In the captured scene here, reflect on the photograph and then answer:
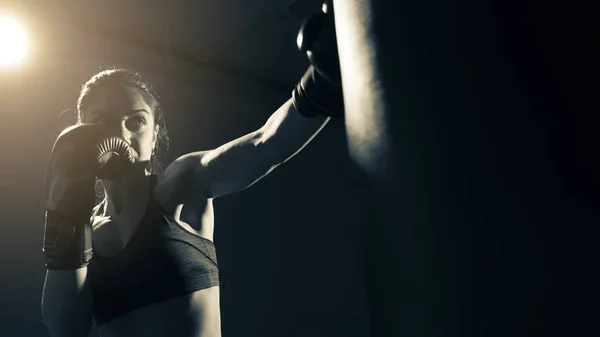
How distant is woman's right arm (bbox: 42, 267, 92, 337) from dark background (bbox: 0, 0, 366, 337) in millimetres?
1333

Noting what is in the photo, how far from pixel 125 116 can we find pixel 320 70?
83 centimetres

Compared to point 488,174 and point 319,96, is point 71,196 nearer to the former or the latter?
point 319,96

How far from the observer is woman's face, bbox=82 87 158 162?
1479 millimetres

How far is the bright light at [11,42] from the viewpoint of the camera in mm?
3145

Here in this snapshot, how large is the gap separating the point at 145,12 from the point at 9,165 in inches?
49.9

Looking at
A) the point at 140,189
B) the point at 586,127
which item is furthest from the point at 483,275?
the point at 140,189

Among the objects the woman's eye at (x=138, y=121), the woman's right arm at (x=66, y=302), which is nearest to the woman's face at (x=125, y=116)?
the woman's eye at (x=138, y=121)

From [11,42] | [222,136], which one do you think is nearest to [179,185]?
[11,42]

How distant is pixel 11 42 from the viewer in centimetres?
319

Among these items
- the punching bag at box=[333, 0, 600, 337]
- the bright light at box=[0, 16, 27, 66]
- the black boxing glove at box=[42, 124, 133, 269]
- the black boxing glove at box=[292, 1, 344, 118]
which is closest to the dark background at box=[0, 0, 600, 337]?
the punching bag at box=[333, 0, 600, 337]

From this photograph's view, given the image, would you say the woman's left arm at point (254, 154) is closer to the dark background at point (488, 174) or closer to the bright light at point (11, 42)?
the dark background at point (488, 174)

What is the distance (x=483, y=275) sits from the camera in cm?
43

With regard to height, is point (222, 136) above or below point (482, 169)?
above

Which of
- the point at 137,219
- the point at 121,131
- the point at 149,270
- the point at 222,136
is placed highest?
the point at 222,136
